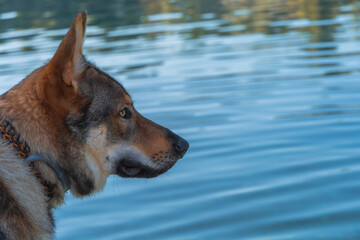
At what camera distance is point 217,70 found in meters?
13.5

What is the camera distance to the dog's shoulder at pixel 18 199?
13.1 ft

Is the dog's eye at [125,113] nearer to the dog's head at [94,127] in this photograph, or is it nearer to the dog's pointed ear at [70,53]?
the dog's head at [94,127]

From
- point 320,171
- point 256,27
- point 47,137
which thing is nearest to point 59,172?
point 47,137

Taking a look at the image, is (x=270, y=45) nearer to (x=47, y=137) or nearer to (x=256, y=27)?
(x=256, y=27)

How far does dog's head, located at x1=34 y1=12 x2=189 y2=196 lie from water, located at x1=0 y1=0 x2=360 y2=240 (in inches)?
70.7

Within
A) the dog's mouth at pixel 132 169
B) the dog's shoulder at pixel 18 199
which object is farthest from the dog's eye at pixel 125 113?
the dog's shoulder at pixel 18 199

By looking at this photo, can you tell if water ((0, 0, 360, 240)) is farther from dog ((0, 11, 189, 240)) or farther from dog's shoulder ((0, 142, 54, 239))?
dog's shoulder ((0, 142, 54, 239))

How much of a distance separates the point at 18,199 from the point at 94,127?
718mm

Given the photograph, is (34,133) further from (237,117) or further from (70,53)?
(237,117)

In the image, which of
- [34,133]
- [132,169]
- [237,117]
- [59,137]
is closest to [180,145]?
[132,169]

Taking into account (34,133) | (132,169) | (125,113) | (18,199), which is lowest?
(132,169)

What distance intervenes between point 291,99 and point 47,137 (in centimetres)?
726

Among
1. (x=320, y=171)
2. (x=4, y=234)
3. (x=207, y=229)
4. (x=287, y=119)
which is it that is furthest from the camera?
(x=287, y=119)

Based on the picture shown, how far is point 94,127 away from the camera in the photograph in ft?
14.7
